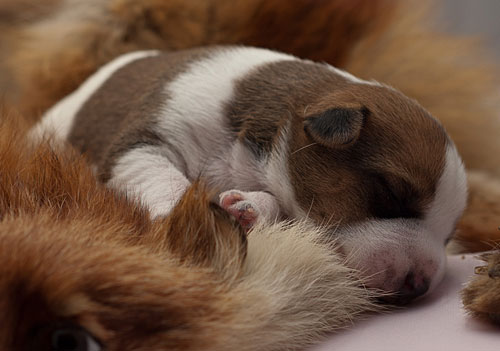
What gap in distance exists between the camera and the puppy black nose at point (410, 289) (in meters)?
1.10

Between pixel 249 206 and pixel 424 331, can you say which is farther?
pixel 249 206

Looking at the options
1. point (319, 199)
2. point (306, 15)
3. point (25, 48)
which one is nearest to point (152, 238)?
point (319, 199)

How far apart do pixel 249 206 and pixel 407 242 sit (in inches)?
11.1

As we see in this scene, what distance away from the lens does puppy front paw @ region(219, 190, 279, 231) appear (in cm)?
108

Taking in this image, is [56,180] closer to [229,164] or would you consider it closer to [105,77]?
[229,164]

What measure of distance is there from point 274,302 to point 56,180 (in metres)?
0.34

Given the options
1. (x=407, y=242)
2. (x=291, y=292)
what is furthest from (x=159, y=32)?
(x=291, y=292)

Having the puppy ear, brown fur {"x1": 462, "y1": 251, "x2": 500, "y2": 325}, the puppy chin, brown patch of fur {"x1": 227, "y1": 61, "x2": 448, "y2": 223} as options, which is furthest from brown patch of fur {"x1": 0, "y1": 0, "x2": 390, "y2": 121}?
brown fur {"x1": 462, "y1": 251, "x2": 500, "y2": 325}

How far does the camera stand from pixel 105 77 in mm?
1776

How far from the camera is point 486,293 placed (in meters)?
0.87

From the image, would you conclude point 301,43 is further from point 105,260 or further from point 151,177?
point 105,260

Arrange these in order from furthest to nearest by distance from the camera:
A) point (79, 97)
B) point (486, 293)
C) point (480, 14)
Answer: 1. point (480, 14)
2. point (79, 97)
3. point (486, 293)

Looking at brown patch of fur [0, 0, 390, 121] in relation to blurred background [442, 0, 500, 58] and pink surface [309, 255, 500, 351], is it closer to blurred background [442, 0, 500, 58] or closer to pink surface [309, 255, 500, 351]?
pink surface [309, 255, 500, 351]

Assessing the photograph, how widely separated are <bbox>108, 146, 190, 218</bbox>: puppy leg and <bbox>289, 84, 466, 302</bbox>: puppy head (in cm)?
23
